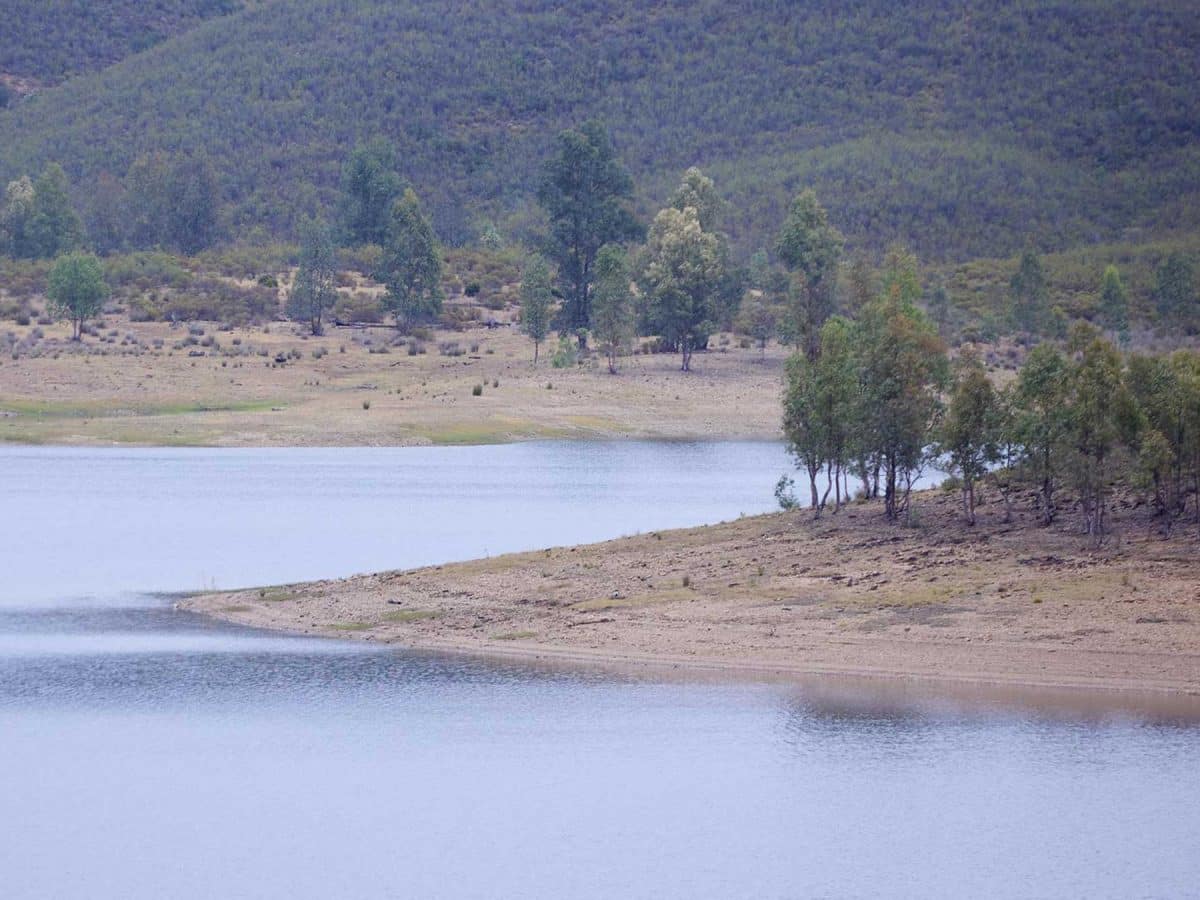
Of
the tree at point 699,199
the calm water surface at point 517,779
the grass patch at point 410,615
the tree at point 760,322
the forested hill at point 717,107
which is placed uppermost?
the forested hill at point 717,107

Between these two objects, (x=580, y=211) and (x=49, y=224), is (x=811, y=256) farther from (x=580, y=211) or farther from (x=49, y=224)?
(x=49, y=224)

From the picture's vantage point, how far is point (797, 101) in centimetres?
14188

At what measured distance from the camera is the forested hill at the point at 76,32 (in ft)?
557

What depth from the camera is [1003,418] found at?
110 ft

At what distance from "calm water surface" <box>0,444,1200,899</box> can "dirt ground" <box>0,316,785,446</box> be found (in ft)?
102

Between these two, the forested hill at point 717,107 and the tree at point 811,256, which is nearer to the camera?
the tree at point 811,256

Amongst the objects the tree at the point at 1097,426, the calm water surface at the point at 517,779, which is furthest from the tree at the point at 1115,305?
the calm water surface at the point at 517,779

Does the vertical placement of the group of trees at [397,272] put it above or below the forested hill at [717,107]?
below

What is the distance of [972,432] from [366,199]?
80.4 m

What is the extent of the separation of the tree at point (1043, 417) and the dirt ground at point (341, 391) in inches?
1396

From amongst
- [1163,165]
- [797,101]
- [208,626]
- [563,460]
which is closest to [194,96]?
[797,101]

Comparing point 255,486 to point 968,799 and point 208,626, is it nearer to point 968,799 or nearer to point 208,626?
point 208,626

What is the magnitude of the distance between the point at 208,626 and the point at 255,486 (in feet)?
67.7

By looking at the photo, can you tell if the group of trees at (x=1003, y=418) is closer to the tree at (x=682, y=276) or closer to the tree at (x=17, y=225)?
the tree at (x=682, y=276)
